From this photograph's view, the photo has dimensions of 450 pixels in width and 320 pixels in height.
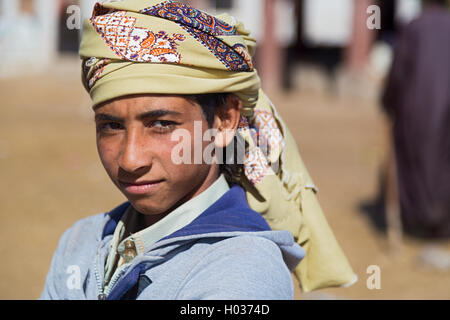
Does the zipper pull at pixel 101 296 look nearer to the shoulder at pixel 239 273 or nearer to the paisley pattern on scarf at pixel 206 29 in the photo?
the shoulder at pixel 239 273

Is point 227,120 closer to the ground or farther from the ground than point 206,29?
closer to the ground

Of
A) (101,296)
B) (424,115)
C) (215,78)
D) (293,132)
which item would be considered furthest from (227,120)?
(293,132)

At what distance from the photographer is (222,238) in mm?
1626

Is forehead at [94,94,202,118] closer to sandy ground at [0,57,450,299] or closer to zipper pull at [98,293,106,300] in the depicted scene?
zipper pull at [98,293,106,300]

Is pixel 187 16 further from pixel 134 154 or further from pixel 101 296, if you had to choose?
pixel 101 296

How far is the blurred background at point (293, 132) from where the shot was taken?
544cm

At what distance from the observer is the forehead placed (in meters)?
1.61

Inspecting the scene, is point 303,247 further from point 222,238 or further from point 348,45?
point 348,45

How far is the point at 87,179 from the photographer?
8.10m

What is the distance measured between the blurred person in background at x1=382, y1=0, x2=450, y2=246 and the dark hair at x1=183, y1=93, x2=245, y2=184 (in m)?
4.47

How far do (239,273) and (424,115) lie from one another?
4.95 meters

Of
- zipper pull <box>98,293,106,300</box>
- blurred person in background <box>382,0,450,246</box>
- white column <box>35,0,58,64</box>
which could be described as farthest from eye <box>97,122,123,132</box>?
white column <box>35,0,58,64</box>

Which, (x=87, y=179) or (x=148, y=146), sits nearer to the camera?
(x=148, y=146)
